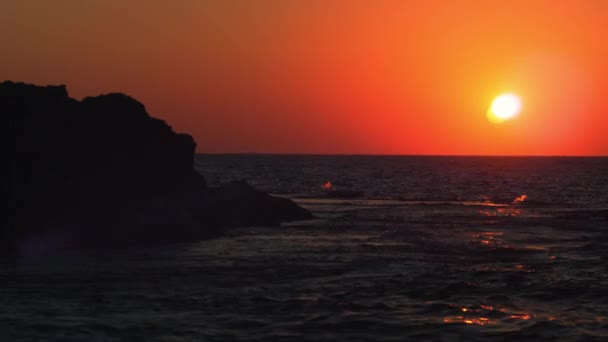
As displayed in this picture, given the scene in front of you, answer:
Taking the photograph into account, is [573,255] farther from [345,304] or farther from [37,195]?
[37,195]

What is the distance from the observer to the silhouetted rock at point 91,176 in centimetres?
2434

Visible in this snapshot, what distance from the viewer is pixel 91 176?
26375mm

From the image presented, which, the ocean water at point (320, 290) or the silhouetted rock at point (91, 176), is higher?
the silhouetted rock at point (91, 176)

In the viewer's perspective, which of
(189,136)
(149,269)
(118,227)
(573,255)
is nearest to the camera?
(149,269)

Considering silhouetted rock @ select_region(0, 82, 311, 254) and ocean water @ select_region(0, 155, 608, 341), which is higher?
silhouetted rock @ select_region(0, 82, 311, 254)

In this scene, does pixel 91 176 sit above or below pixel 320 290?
above

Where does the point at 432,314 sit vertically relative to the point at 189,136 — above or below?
below

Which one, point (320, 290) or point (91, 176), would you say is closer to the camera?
point (320, 290)

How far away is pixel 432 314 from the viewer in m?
14.1

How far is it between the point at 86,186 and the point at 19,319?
13.2 m

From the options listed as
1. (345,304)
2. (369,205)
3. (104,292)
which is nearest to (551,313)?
(345,304)

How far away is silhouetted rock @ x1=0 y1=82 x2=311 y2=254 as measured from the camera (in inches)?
958

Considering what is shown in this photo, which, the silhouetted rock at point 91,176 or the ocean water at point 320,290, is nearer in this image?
the ocean water at point 320,290

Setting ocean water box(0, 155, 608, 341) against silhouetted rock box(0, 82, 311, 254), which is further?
silhouetted rock box(0, 82, 311, 254)
